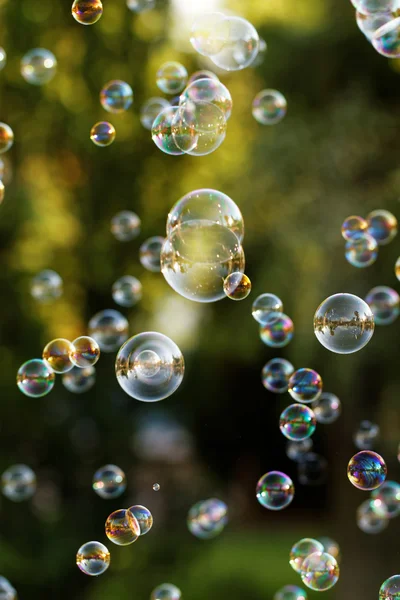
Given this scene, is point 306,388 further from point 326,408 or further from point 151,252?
point 151,252

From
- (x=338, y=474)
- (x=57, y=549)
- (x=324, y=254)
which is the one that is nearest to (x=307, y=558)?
(x=324, y=254)

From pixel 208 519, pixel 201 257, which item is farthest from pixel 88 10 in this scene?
pixel 208 519

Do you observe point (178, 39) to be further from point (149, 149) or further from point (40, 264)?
point (40, 264)

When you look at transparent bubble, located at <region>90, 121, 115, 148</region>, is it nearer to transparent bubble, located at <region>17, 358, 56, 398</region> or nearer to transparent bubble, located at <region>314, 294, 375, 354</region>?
transparent bubble, located at <region>17, 358, 56, 398</region>

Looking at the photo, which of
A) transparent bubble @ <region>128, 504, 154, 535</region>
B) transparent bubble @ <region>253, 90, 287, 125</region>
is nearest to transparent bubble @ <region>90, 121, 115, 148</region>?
transparent bubble @ <region>253, 90, 287, 125</region>

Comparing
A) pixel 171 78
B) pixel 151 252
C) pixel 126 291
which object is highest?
pixel 171 78

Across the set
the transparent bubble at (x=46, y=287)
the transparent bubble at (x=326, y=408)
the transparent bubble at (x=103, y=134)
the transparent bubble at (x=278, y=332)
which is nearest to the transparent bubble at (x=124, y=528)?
the transparent bubble at (x=326, y=408)

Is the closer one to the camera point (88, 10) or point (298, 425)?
point (298, 425)
